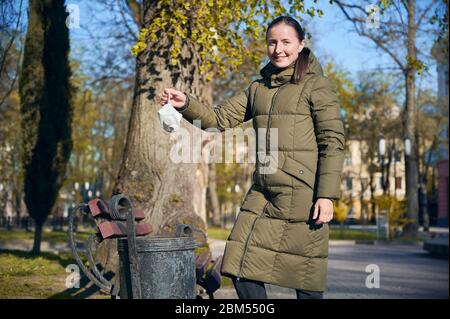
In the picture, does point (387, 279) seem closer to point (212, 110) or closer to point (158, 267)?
point (158, 267)

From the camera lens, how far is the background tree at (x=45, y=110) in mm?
13586

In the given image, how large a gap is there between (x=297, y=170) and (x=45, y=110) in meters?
12.1

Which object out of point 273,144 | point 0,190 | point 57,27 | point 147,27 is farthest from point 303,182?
point 0,190

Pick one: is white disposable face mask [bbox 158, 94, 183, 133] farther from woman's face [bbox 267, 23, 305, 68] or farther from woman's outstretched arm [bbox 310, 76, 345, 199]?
woman's outstretched arm [bbox 310, 76, 345, 199]

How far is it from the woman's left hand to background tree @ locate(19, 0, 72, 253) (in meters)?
10.1

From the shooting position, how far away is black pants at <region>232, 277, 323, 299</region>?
13.2 feet

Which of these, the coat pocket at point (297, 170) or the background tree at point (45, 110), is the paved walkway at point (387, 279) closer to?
the coat pocket at point (297, 170)

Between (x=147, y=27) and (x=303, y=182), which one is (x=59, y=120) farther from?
(x=303, y=182)

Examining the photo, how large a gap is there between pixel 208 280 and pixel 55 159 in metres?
10.8

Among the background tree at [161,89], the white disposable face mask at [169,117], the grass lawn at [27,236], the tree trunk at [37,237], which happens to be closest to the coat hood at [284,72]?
the white disposable face mask at [169,117]

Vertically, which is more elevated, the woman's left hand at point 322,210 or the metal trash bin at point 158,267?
the woman's left hand at point 322,210

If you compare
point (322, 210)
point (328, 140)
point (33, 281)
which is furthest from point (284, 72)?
point (33, 281)

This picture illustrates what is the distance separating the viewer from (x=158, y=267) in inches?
174

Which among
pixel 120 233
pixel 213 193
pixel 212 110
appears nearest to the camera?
pixel 212 110
